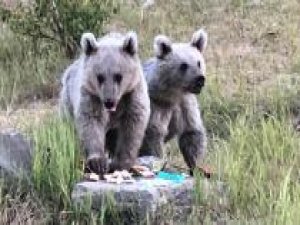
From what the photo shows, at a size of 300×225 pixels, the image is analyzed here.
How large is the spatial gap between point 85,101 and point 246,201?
138cm

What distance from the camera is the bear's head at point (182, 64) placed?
773 cm

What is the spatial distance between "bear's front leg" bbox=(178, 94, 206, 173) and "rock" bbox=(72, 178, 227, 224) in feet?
4.12

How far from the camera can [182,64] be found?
25.9 ft

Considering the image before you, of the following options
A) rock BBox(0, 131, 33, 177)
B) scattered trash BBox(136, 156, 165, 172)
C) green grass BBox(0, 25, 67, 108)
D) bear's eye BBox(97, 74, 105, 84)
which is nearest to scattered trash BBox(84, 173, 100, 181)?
rock BBox(0, 131, 33, 177)

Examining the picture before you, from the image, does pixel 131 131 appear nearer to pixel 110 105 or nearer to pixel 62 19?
pixel 110 105

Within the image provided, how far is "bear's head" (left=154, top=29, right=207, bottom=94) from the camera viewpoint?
7735 mm

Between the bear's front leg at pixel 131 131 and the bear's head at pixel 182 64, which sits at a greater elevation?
the bear's head at pixel 182 64

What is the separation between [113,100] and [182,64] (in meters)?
1.10

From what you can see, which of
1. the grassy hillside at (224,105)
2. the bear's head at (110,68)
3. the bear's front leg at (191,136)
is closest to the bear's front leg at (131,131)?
the bear's head at (110,68)

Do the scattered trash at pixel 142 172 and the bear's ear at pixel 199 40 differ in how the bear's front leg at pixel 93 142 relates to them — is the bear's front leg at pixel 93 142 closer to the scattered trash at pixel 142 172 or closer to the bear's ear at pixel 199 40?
the scattered trash at pixel 142 172

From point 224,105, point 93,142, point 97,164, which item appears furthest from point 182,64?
point 224,105

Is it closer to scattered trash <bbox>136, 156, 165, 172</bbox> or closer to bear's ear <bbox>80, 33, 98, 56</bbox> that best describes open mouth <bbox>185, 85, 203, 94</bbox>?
scattered trash <bbox>136, 156, 165, 172</bbox>

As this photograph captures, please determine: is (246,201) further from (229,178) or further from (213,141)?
(213,141)

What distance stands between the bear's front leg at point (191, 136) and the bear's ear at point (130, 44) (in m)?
0.84
